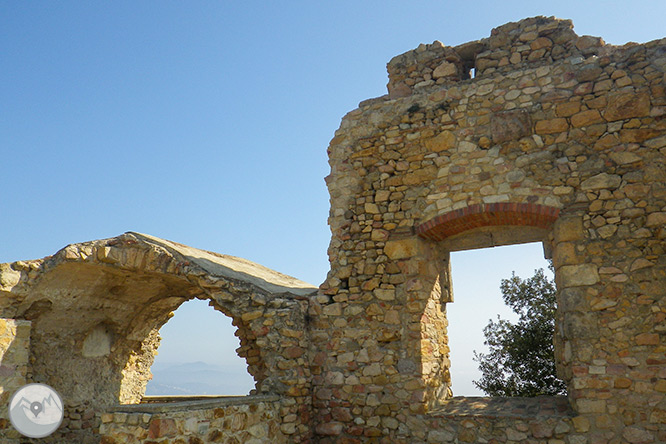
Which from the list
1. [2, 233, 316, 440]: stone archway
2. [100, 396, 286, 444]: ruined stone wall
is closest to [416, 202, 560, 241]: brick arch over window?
[2, 233, 316, 440]: stone archway

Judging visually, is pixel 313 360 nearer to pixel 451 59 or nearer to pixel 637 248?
pixel 637 248

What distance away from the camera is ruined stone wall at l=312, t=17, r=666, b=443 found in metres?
5.33

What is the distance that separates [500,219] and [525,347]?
4.83 m

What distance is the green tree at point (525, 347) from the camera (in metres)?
9.71

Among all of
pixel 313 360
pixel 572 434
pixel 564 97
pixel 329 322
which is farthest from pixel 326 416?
pixel 564 97

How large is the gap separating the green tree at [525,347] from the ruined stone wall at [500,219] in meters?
3.93

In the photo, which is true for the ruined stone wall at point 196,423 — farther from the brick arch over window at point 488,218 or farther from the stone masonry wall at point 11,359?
the brick arch over window at point 488,218

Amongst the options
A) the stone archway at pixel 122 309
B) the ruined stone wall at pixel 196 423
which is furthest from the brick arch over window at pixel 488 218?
the ruined stone wall at pixel 196 423

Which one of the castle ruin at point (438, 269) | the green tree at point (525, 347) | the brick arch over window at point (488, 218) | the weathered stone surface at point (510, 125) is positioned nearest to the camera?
the castle ruin at point (438, 269)

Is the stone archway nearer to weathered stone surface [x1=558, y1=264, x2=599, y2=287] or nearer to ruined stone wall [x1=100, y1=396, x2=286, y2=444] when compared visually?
ruined stone wall [x1=100, y1=396, x2=286, y2=444]

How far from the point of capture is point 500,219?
630cm

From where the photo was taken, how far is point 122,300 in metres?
8.45

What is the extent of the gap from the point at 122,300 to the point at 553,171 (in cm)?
676

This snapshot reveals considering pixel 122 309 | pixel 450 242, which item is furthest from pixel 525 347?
pixel 122 309
